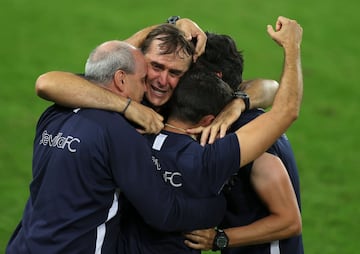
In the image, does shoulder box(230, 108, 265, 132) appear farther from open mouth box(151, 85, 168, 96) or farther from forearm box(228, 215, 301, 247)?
forearm box(228, 215, 301, 247)

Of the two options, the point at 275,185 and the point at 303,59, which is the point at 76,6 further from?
the point at 275,185

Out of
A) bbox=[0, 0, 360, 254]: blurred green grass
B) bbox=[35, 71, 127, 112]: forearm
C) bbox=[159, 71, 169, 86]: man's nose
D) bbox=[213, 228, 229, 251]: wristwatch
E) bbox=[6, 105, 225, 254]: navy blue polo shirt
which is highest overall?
bbox=[159, 71, 169, 86]: man's nose

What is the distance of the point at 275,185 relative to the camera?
4414mm

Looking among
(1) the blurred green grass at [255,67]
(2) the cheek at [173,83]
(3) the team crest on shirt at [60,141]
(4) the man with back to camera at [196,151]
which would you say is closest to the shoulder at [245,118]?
(4) the man with back to camera at [196,151]

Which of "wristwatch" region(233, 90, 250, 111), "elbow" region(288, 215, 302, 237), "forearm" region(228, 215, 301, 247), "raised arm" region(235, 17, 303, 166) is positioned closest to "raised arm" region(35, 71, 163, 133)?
"raised arm" region(235, 17, 303, 166)

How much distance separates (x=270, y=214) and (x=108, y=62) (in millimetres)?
1195

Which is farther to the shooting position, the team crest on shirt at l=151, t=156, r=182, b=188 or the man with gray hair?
the team crest on shirt at l=151, t=156, r=182, b=188

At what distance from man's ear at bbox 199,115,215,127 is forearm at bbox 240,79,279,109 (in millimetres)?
370

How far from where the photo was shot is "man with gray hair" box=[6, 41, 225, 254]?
4098mm

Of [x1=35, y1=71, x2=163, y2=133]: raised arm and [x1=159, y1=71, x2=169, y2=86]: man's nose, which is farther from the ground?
[x1=159, y1=71, x2=169, y2=86]: man's nose

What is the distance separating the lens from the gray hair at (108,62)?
429cm

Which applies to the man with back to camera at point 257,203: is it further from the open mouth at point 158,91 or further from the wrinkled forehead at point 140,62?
the wrinkled forehead at point 140,62

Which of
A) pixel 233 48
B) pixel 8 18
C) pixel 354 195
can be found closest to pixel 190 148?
pixel 233 48

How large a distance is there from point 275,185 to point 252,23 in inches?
350
